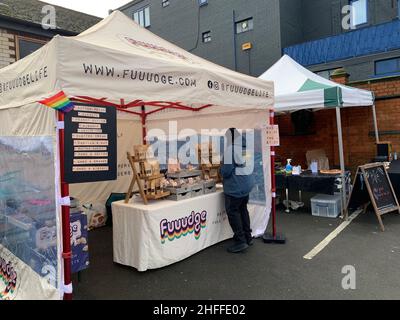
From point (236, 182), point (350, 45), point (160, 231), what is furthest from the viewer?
point (350, 45)

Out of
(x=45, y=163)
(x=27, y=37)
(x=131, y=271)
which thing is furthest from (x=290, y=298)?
(x=27, y=37)

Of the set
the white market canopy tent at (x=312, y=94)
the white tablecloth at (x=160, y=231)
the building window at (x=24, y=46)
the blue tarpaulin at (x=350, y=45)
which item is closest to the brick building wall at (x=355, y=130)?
the white market canopy tent at (x=312, y=94)

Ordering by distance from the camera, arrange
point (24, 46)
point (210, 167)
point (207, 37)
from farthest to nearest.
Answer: point (207, 37), point (24, 46), point (210, 167)

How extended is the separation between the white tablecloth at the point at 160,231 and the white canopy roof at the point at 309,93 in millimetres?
2991

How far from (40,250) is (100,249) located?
1.92m

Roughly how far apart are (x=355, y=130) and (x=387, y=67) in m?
6.24

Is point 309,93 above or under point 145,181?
above

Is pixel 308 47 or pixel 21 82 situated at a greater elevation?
pixel 308 47

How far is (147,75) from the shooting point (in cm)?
293

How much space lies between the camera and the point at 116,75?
8.83ft

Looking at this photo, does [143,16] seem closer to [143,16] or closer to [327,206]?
[143,16]

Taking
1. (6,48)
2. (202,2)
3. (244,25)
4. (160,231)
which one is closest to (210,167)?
(160,231)

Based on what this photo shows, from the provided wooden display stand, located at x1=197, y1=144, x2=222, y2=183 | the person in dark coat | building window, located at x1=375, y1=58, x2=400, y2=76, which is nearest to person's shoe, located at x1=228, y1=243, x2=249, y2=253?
the person in dark coat
